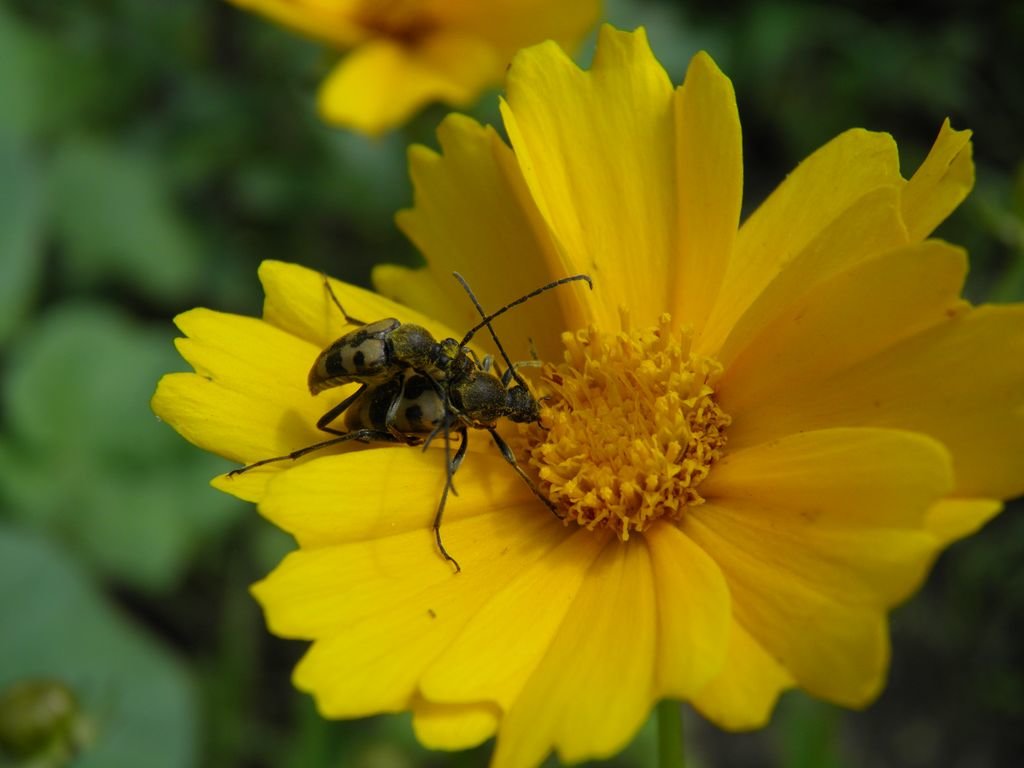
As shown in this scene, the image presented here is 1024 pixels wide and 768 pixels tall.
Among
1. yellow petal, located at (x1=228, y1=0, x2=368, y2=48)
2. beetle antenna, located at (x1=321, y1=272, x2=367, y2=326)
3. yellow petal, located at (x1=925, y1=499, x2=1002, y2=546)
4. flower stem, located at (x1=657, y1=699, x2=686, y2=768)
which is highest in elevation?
yellow petal, located at (x1=228, y1=0, x2=368, y2=48)

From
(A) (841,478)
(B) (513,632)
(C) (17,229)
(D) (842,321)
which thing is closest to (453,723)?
(B) (513,632)

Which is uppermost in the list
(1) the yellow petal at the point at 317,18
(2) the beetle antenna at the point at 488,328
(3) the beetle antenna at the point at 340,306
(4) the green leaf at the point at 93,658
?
(1) the yellow petal at the point at 317,18

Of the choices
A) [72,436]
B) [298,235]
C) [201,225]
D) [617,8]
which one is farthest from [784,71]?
[72,436]

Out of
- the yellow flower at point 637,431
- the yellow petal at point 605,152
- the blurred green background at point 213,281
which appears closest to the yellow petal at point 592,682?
the yellow flower at point 637,431

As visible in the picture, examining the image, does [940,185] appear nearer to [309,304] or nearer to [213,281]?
[309,304]

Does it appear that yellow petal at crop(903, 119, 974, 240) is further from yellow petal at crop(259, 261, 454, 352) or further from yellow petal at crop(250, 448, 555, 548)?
yellow petal at crop(259, 261, 454, 352)

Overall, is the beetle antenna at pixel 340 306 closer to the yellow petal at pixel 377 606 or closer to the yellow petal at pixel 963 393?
the yellow petal at pixel 377 606

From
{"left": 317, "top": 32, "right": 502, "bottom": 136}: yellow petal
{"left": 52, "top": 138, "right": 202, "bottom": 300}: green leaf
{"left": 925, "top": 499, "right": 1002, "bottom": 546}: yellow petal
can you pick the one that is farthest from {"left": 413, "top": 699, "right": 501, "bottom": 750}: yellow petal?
{"left": 52, "top": 138, "right": 202, "bottom": 300}: green leaf
